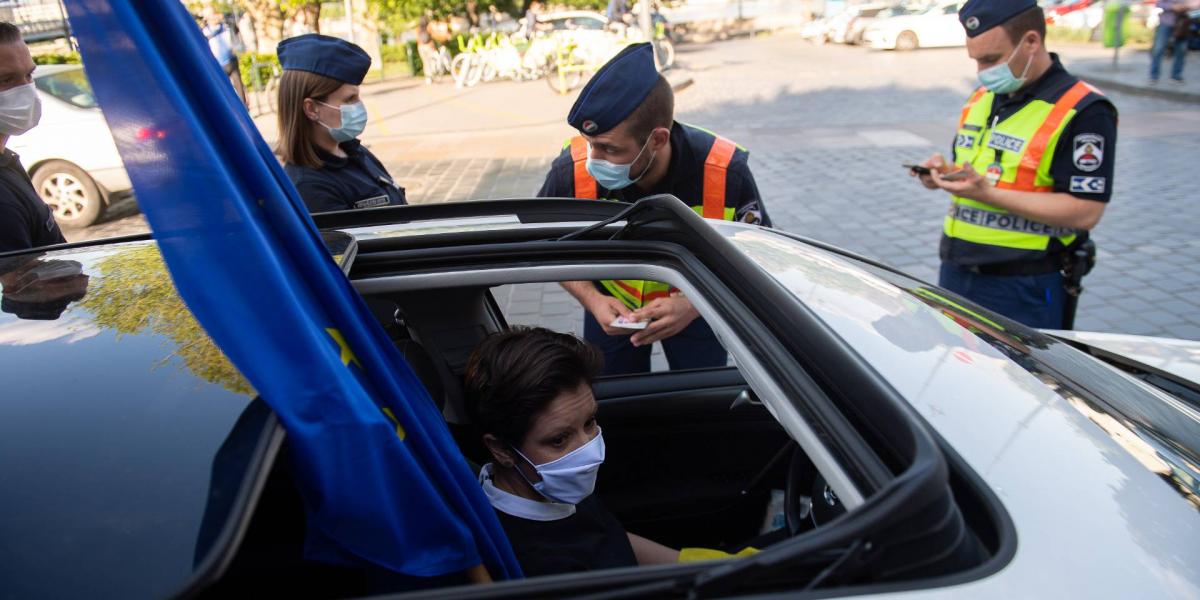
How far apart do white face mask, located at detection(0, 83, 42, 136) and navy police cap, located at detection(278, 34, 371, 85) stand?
0.82 metres

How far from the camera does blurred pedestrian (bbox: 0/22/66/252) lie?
8.70 feet

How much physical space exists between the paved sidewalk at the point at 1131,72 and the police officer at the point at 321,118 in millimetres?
13761

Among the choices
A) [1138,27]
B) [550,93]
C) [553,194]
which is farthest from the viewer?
[1138,27]

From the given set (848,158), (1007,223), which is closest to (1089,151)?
(1007,223)

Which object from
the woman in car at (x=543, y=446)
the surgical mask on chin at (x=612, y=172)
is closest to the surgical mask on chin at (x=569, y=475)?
the woman in car at (x=543, y=446)

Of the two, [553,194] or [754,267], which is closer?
[754,267]

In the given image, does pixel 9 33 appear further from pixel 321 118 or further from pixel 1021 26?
pixel 1021 26

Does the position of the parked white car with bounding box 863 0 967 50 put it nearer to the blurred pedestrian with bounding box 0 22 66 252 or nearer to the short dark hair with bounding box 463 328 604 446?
the blurred pedestrian with bounding box 0 22 66 252

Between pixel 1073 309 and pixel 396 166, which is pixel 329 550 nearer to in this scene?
pixel 1073 309

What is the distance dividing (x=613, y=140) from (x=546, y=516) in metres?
1.31

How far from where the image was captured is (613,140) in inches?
108

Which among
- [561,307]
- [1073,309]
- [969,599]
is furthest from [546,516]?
[561,307]

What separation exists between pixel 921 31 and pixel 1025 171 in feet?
76.4

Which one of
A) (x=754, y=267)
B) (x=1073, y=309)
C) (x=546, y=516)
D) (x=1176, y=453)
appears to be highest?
(x=754, y=267)
